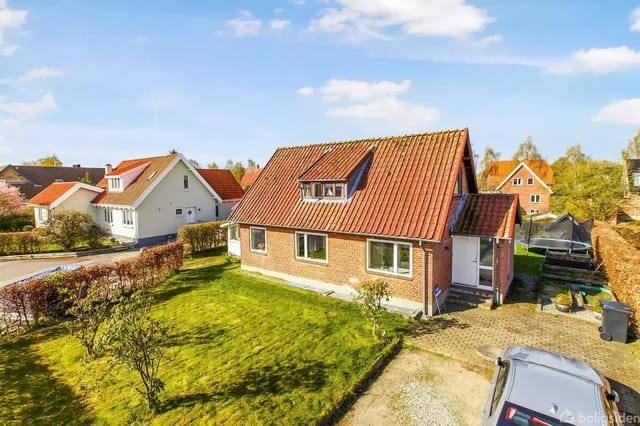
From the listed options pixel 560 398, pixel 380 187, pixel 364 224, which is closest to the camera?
pixel 560 398

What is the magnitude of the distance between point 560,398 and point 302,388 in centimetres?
553

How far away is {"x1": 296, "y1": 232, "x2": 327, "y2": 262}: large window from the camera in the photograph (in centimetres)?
1554

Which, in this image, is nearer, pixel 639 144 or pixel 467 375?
pixel 467 375

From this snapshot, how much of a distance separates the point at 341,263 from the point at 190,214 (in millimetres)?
23082

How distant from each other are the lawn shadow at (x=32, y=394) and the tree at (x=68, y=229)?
17098mm

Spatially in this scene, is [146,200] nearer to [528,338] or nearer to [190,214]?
[190,214]

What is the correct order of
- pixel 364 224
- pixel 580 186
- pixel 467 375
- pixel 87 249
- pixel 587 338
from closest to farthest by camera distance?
pixel 467 375 → pixel 587 338 → pixel 364 224 → pixel 87 249 → pixel 580 186

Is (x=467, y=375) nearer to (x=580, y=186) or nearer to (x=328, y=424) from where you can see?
(x=328, y=424)

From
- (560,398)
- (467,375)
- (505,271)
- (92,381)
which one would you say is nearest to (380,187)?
(505,271)

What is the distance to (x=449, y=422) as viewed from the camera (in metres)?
7.23

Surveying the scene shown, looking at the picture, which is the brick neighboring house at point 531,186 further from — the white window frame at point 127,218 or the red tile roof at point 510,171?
the white window frame at point 127,218

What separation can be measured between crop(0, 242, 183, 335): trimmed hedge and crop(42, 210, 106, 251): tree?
506 inches

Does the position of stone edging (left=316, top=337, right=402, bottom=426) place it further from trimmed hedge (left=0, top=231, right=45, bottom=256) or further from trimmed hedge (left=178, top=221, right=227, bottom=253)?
trimmed hedge (left=0, top=231, right=45, bottom=256)

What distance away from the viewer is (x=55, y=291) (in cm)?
1336
